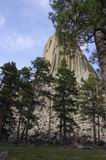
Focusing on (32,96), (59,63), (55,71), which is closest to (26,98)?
(32,96)

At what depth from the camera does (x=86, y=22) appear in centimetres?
1393

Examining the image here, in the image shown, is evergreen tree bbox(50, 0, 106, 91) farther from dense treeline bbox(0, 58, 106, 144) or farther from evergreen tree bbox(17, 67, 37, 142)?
evergreen tree bbox(17, 67, 37, 142)

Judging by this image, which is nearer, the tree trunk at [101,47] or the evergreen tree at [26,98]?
the tree trunk at [101,47]

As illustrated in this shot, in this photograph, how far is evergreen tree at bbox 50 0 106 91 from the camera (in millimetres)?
13484

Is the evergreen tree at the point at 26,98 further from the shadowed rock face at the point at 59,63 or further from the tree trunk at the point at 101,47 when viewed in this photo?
the shadowed rock face at the point at 59,63

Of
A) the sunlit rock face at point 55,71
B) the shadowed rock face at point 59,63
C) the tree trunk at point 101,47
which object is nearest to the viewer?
the tree trunk at point 101,47

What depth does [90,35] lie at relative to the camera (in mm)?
14328

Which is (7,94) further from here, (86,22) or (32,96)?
(86,22)

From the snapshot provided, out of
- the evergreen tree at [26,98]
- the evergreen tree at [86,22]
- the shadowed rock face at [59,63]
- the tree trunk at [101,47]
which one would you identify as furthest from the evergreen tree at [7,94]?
the shadowed rock face at [59,63]

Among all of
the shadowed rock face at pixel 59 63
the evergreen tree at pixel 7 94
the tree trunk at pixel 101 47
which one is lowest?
the tree trunk at pixel 101 47

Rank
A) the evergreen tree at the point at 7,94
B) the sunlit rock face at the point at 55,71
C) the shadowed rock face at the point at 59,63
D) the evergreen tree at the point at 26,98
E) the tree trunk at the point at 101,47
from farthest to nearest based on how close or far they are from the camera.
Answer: the shadowed rock face at the point at 59,63 → the sunlit rock face at the point at 55,71 → the evergreen tree at the point at 26,98 → the evergreen tree at the point at 7,94 → the tree trunk at the point at 101,47

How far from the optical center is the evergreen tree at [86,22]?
531 inches

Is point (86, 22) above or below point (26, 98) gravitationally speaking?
below

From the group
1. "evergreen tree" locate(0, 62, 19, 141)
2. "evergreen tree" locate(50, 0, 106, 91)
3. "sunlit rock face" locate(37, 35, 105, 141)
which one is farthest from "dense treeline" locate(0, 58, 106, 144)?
"evergreen tree" locate(50, 0, 106, 91)
